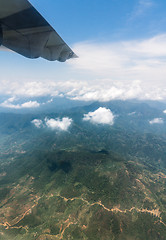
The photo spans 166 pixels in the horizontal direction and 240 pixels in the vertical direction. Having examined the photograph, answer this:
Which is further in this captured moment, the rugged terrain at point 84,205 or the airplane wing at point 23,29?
the rugged terrain at point 84,205

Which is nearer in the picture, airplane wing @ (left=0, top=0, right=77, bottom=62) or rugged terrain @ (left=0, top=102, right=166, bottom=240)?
airplane wing @ (left=0, top=0, right=77, bottom=62)

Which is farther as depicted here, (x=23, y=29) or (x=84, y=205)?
(x=84, y=205)

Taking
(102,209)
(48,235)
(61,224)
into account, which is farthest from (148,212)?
(48,235)

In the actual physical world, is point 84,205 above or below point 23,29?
below

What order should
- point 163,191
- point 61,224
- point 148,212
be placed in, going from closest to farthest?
point 61,224 → point 148,212 → point 163,191

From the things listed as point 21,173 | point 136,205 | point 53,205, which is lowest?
point 21,173

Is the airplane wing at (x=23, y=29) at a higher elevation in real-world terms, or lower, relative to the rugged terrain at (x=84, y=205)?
higher

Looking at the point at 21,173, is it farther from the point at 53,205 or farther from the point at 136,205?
the point at 136,205

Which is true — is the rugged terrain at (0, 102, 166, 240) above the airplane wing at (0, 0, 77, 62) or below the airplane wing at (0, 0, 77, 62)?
below
